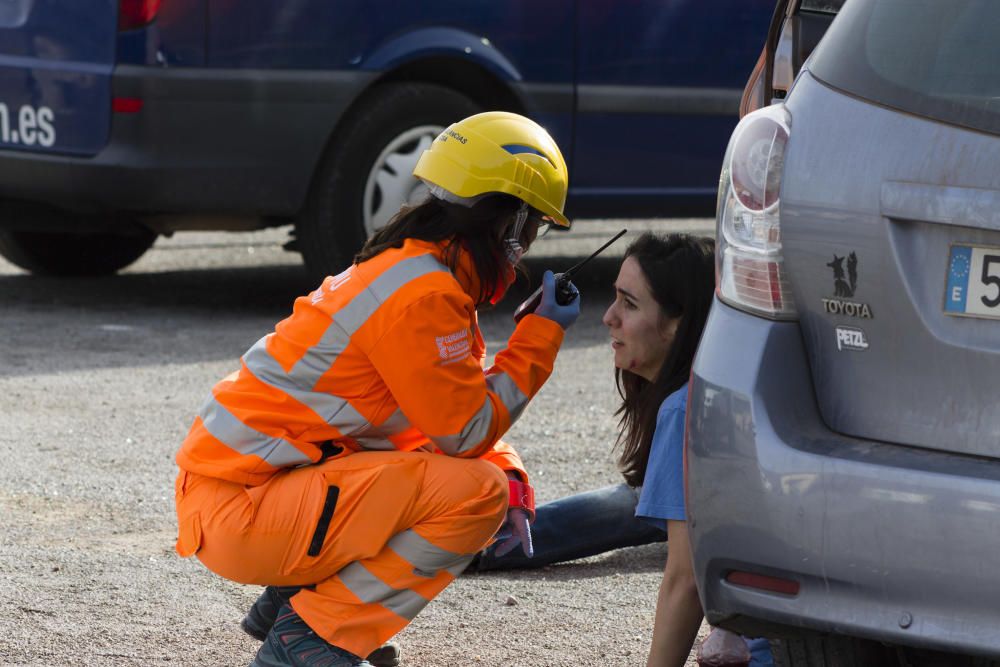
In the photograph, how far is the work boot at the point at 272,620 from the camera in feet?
11.5

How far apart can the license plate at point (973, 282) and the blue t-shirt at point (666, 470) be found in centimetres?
76

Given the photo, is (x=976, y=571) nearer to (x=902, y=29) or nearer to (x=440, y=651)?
(x=902, y=29)

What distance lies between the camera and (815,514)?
254 cm

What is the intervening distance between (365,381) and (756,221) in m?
0.94

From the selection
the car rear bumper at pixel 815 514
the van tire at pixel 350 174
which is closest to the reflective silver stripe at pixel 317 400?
the car rear bumper at pixel 815 514

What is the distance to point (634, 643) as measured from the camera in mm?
3680

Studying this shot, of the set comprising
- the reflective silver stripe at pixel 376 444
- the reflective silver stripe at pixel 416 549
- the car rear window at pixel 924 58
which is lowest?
the reflective silver stripe at pixel 416 549

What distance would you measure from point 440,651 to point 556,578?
56 centimetres

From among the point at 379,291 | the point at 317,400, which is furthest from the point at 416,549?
the point at 379,291

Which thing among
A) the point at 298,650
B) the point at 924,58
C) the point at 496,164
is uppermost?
the point at 924,58

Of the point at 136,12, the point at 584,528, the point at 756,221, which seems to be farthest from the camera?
the point at 136,12

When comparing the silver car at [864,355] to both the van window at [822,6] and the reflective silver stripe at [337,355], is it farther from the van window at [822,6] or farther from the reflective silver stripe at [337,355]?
the van window at [822,6]

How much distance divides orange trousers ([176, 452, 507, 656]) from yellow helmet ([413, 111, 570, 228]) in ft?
1.72

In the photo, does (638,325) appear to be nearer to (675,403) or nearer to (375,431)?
(675,403)
